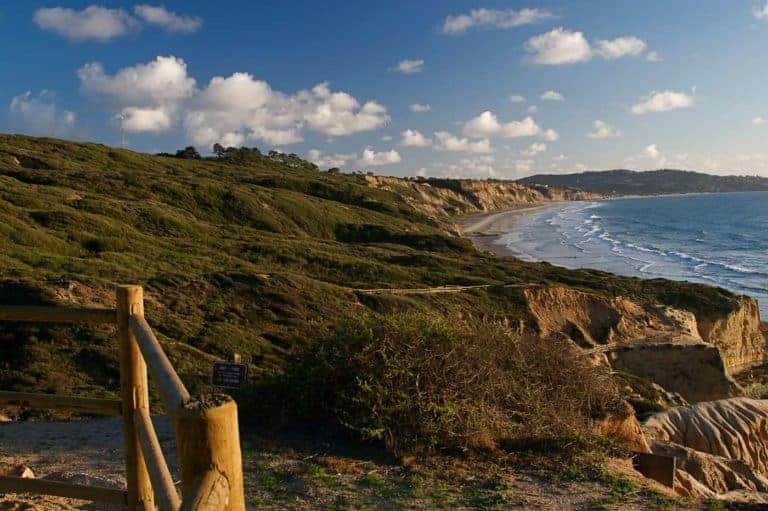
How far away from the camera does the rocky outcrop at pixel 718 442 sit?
10552 mm

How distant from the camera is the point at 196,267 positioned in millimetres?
23422

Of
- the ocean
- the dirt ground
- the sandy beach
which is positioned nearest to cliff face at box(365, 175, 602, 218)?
the sandy beach

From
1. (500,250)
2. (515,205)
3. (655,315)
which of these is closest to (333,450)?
(655,315)

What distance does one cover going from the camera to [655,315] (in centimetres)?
2809

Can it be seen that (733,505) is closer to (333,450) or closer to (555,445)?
(555,445)

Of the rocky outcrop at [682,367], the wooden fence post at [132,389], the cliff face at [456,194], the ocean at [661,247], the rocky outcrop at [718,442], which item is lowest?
the rocky outcrop at [682,367]

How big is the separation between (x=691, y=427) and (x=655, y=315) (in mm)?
15403

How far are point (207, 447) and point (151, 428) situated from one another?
1397mm

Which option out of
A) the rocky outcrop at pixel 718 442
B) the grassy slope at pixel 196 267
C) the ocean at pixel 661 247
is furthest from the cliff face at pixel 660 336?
the ocean at pixel 661 247

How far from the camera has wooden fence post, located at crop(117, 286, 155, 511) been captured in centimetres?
344

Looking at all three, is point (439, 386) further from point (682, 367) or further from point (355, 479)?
point (682, 367)

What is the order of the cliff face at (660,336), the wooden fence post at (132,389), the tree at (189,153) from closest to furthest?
1. the wooden fence post at (132,389)
2. the cliff face at (660,336)
3. the tree at (189,153)

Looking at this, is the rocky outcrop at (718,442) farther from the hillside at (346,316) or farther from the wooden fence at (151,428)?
the wooden fence at (151,428)

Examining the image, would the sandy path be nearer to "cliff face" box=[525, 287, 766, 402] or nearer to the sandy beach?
"cliff face" box=[525, 287, 766, 402]
